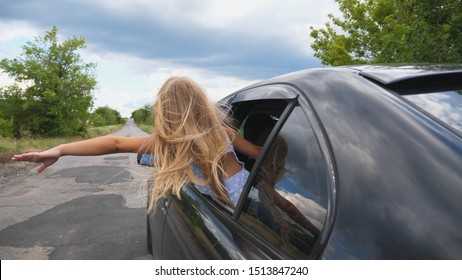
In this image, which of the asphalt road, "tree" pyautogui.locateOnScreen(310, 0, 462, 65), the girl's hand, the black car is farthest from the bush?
the black car

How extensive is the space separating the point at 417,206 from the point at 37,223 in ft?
18.5

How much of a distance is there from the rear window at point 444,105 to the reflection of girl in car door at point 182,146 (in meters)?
1.06

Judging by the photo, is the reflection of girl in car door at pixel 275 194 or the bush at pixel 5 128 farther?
the bush at pixel 5 128

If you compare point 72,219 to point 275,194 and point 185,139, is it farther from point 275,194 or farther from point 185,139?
point 275,194

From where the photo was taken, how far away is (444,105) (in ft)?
3.96

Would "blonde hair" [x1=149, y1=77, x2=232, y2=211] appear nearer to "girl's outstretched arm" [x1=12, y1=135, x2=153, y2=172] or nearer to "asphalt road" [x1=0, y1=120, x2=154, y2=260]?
"girl's outstretched arm" [x1=12, y1=135, x2=153, y2=172]

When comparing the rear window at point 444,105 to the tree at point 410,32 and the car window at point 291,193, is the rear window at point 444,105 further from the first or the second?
the tree at point 410,32

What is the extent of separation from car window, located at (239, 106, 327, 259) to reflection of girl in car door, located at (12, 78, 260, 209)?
0.44m

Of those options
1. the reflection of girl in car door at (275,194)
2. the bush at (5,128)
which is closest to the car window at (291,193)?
the reflection of girl in car door at (275,194)

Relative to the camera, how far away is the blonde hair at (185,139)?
6.88 ft

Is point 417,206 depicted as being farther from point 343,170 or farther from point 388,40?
point 388,40

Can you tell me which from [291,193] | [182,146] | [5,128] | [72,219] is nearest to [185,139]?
[182,146]

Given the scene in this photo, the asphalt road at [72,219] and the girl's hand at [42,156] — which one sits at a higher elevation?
the girl's hand at [42,156]

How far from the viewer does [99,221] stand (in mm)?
5375
